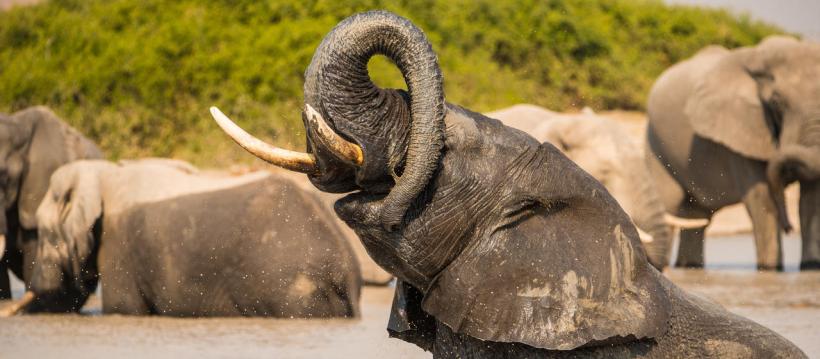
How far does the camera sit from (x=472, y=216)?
3.10m

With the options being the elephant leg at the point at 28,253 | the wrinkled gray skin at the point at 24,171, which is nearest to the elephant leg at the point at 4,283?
the wrinkled gray skin at the point at 24,171

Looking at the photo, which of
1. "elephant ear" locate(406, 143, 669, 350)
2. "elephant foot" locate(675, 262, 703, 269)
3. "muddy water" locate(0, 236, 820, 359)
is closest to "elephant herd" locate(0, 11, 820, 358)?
"elephant ear" locate(406, 143, 669, 350)

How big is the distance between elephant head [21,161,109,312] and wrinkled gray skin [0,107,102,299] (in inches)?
43.1

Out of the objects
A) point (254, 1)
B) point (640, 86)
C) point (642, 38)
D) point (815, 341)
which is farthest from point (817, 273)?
point (642, 38)

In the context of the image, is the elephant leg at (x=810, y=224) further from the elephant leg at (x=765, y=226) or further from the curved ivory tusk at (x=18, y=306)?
the curved ivory tusk at (x=18, y=306)

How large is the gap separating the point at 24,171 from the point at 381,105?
24.7 ft

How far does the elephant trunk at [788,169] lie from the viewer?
11.8 metres

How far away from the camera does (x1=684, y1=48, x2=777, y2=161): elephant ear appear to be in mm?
12570

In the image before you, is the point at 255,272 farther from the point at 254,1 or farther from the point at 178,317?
the point at 254,1

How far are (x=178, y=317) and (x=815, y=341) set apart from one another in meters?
3.50

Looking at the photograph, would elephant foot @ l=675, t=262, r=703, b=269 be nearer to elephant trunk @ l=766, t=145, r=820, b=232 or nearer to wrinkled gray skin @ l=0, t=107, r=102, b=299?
elephant trunk @ l=766, t=145, r=820, b=232

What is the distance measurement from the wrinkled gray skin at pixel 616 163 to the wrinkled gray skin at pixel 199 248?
87.7 inches

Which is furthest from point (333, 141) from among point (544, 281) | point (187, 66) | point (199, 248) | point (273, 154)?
point (187, 66)

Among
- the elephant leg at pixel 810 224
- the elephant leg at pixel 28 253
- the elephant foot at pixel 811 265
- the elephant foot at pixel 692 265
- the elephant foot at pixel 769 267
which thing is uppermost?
the elephant leg at pixel 28 253
